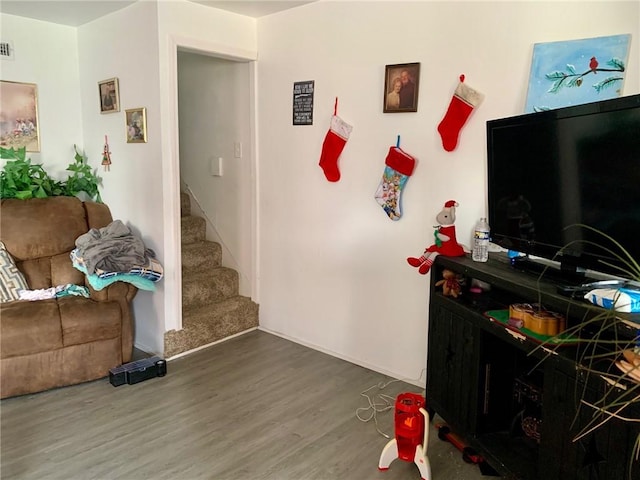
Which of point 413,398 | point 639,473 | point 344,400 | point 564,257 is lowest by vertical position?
point 344,400

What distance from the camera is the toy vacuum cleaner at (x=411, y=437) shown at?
1975 millimetres

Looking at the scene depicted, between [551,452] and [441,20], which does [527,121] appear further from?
[551,452]

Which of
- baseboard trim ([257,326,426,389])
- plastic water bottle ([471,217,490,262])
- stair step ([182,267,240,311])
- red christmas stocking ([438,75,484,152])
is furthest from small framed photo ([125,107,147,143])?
plastic water bottle ([471,217,490,262])

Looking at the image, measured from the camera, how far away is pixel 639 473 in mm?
1309

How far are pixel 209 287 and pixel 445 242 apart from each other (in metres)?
2.03

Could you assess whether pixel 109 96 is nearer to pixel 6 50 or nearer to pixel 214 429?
pixel 6 50

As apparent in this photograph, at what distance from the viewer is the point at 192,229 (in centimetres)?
406

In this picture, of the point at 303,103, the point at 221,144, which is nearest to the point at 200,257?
the point at 221,144

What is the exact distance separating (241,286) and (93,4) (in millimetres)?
2237

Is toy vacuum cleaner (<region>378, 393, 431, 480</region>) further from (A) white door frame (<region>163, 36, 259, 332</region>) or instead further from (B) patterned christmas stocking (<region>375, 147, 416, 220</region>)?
(A) white door frame (<region>163, 36, 259, 332</region>)

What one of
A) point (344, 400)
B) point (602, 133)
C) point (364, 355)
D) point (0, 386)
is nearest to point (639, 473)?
point (602, 133)

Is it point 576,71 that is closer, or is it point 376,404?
point 576,71

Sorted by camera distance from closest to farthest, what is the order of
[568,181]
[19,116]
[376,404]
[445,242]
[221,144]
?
[568,181] < [445,242] < [376,404] < [19,116] < [221,144]

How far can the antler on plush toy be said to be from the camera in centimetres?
231
